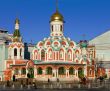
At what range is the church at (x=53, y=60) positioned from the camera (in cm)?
6700

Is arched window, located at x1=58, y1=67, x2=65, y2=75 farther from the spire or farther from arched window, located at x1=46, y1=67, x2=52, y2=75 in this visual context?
the spire

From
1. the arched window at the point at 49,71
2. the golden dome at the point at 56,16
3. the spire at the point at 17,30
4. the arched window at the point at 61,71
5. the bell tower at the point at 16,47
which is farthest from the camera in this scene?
the spire at the point at 17,30

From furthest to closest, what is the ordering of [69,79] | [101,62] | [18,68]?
[101,62]
[18,68]
[69,79]

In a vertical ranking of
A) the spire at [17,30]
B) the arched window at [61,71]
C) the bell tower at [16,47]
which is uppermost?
the spire at [17,30]

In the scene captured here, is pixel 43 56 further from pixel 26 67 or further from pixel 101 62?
pixel 101 62

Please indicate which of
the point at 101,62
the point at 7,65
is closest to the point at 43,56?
the point at 7,65

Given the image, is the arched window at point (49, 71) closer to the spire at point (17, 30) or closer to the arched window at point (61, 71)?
the arched window at point (61, 71)

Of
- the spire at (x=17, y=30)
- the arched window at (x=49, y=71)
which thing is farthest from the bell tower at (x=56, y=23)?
the arched window at (x=49, y=71)

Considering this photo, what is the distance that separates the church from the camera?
220 feet

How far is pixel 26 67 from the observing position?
2756 inches

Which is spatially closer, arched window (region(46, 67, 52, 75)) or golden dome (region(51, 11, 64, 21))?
arched window (region(46, 67, 52, 75))

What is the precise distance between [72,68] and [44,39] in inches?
346

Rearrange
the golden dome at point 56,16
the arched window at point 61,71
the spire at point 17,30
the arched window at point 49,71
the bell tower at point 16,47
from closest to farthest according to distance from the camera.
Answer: the arched window at point 61,71
the arched window at point 49,71
the golden dome at point 56,16
the bell tower at point 16,47
the spire at point 17,30

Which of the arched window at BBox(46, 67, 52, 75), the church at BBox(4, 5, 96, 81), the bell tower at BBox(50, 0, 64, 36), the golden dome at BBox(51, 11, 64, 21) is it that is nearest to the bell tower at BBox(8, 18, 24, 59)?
the church at BBox(4, 5, 96, 81)
